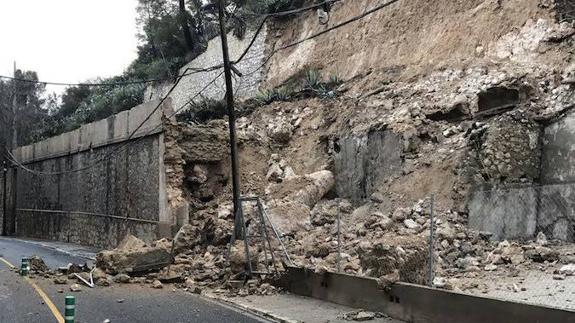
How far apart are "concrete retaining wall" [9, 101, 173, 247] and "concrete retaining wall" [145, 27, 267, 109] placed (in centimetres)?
668

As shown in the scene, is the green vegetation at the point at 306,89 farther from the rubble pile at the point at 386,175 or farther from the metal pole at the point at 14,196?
the metal pole at the point at 14,196

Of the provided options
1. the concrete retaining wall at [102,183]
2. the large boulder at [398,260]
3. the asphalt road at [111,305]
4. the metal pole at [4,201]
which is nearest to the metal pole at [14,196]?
the metal pole at [4,201]

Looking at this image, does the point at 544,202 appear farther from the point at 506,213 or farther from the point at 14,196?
the point at 14,196

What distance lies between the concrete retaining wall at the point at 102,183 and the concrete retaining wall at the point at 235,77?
6.68 m

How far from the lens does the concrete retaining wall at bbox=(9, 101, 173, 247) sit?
23.2 meters

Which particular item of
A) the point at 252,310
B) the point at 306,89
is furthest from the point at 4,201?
the point at 252,310

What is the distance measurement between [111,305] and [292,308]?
11.5 ft

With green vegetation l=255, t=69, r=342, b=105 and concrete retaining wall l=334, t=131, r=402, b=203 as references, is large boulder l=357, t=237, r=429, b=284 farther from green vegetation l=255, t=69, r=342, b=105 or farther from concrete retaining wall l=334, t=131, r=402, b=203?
green vegetation l=255, t=69, r=342, b=105

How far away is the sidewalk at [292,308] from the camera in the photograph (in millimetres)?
10406

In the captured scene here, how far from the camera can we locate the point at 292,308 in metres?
11.6

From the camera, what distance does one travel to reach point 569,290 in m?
9.68

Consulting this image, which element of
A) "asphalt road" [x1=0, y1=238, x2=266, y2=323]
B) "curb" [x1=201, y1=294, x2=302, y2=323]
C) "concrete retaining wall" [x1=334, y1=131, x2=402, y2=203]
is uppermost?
"concrete retaining wall" [x1=334, y1=131, x2=402, y2=203]

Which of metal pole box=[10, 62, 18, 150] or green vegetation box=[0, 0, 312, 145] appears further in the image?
metal pole box=[10, 62, 18, 150]

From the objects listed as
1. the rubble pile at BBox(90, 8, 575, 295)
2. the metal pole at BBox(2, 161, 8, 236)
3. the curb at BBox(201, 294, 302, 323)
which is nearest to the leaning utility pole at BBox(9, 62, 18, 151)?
the metal pole at BBox(2, 161, 8, 236)
